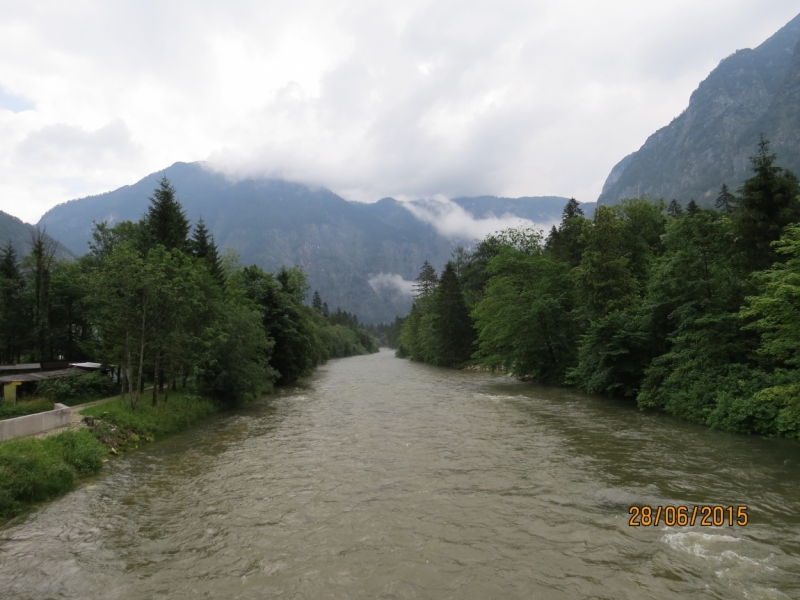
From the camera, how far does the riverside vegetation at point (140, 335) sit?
Answer: 16562 millimetres

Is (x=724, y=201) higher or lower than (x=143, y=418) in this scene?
higher

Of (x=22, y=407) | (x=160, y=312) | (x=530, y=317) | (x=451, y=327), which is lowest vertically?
(x=22, y=407)

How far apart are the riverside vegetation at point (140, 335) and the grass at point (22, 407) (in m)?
2.70

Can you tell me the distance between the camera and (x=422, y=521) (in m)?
11.3

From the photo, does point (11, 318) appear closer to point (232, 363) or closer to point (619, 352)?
point (232, 363)

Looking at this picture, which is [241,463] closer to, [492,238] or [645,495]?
[645,495]

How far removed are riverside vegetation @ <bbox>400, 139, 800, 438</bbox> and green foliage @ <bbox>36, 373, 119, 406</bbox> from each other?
1203 inches

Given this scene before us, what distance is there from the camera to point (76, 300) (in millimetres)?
42906

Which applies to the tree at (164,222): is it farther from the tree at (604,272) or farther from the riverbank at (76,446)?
the tree at (604,272)

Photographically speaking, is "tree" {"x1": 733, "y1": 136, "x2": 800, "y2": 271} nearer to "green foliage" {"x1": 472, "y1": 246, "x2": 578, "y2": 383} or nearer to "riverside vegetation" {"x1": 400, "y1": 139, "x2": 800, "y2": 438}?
"riverside vegetation" {"x1": 400, "y1": 139, "x2": 800, "y2": 438}

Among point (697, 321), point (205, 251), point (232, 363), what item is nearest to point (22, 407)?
point (232, 363)

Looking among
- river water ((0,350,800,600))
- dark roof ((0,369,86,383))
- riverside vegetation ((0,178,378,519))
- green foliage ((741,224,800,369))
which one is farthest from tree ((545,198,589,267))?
dark roof ((0,369,86,383))

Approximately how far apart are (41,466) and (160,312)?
1138 cm

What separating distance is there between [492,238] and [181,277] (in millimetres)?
56559
